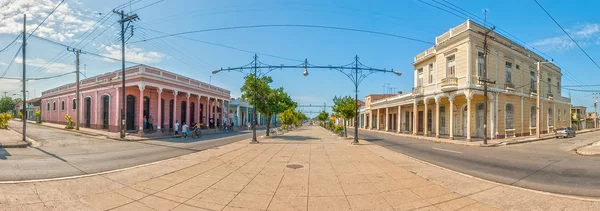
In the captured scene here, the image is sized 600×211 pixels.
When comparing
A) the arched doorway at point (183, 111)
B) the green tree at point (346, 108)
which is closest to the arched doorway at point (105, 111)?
the arched doorway at point (183, 111)

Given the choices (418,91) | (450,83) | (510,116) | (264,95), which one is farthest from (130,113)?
(510,116)

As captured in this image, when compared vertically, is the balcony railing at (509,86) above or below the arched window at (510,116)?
above

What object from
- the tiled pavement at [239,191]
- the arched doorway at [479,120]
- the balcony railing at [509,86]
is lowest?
the tiled pavement at [239,191]

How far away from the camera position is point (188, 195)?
19.2 ft

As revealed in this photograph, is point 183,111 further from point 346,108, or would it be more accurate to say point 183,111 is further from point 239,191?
point 239,191

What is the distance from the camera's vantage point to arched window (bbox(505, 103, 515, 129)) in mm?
26094

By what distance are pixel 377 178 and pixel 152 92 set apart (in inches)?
1156

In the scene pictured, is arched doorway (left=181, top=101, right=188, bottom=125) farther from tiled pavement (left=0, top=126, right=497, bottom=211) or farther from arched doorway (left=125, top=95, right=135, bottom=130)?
tiled pavement (left=0, top=126, right=497, bottom=211)

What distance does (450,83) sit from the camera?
80.6 feet

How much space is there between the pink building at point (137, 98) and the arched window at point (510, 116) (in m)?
33.9

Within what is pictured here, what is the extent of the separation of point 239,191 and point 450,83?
24.0 m

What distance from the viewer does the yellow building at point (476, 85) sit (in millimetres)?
23719

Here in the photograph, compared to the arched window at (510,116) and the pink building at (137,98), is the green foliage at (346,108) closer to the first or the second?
the arched window at (510,116)

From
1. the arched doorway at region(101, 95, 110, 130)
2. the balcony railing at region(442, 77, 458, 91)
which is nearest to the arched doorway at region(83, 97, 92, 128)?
the arched doorway at region(101, 95, 110, 130)
